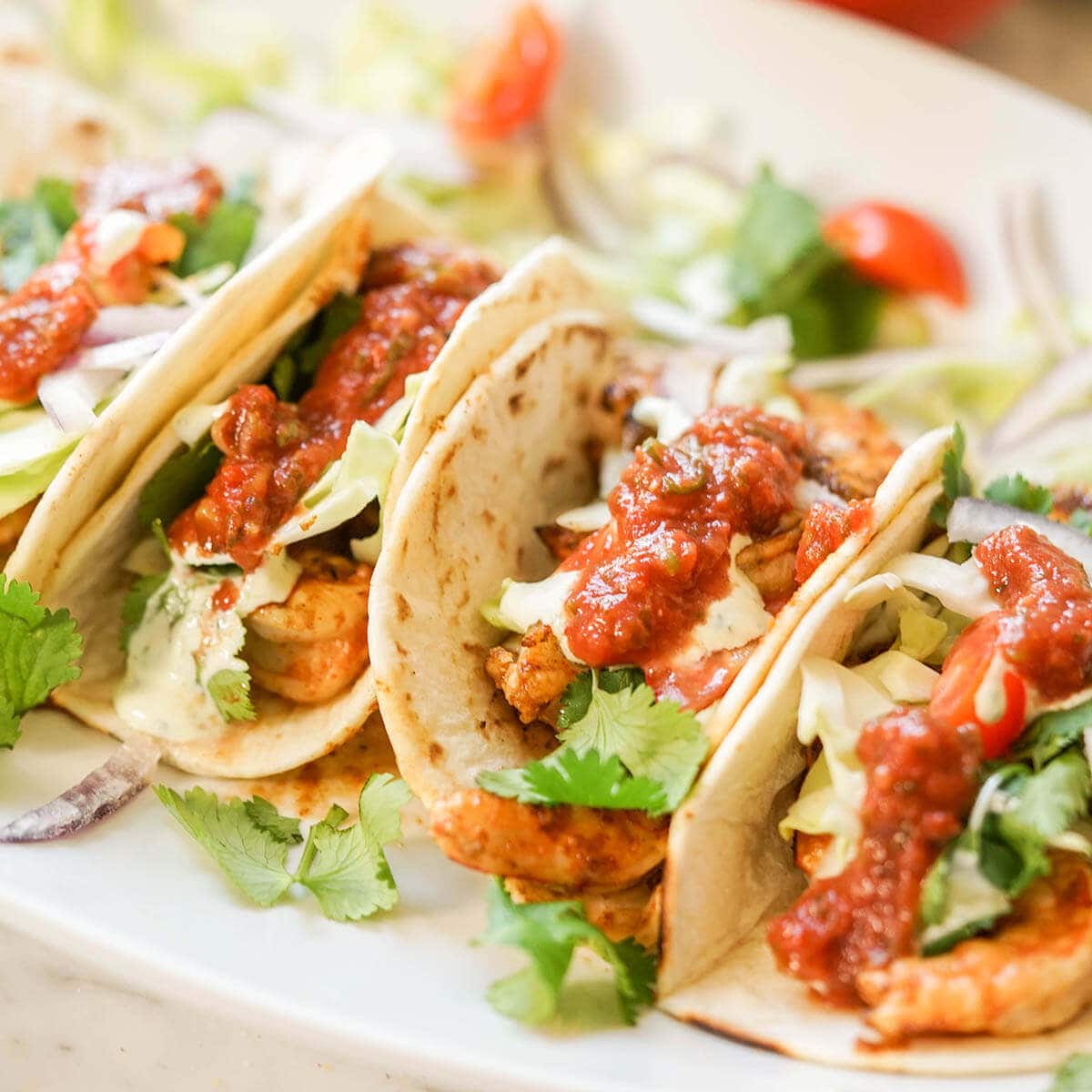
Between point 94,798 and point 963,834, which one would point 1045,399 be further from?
point 94,798

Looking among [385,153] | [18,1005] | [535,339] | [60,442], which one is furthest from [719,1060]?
[385,153]

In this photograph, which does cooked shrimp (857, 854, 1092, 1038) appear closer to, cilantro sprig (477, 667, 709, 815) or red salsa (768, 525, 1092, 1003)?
red salsa (768, 525, 1092, 1003)

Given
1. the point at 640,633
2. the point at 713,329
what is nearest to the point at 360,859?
the point at 640,633

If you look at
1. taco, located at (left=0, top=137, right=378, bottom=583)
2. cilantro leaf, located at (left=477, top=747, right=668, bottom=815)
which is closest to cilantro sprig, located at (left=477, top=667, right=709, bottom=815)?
cilantro leaf, located at (left=477, top=747, right=668, bottom=815)

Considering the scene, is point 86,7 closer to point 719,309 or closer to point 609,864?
point 719,309

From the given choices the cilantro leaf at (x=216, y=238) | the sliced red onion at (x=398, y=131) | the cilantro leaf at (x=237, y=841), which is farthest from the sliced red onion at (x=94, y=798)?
the sliced red onion at (x=398, y=131)
